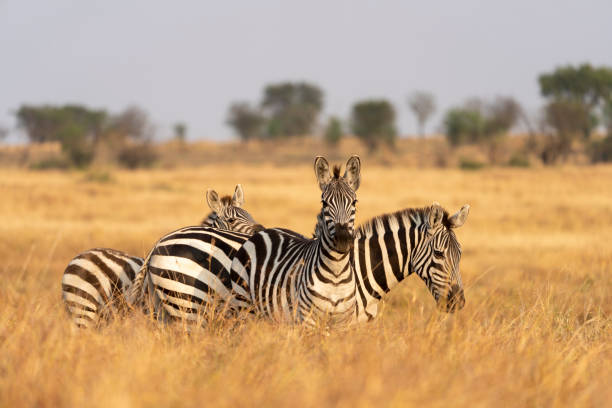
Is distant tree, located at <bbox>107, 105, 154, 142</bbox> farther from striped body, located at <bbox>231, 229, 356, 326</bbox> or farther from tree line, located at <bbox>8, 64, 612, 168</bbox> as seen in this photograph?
striped body, located at <bbox>231, 229, 356, 326</bbox>

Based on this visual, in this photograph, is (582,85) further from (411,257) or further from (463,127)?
(411,257)

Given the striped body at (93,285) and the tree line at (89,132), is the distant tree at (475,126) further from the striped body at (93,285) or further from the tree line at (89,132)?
the striped body at (93,285)

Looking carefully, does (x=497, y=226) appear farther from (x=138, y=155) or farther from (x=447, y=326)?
(x=138, y=155)

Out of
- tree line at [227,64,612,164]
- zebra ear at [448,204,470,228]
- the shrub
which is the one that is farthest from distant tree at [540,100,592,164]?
zebra ear at [448,204,470,228]

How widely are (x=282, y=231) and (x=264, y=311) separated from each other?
995 millimetres

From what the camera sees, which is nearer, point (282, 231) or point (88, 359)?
point (88, 359)

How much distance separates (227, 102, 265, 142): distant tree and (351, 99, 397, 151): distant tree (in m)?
18.4

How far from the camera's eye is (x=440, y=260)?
19.7 feet

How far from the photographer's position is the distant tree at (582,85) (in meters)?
77.9

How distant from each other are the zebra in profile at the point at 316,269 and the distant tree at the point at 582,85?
78.0m

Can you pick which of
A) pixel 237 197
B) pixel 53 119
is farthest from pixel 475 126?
pixel 237 197

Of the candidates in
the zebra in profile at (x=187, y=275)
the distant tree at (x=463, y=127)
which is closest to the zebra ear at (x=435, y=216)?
the zebra in profile at (x=187, y=275)

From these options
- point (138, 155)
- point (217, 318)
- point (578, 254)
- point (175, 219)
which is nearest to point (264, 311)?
point (217, 318)

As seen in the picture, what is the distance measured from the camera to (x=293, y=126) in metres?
90.6
